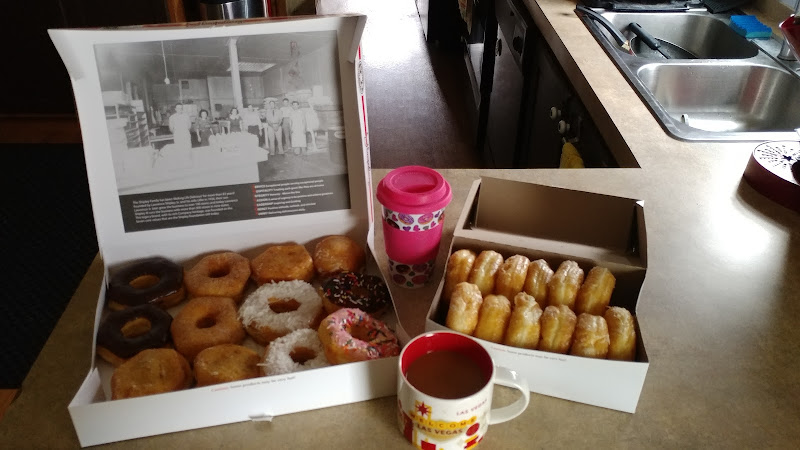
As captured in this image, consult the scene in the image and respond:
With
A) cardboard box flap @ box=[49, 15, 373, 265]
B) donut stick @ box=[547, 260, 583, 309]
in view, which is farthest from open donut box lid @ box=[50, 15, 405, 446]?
donut stick @ box=[547, 260, 583, 309]

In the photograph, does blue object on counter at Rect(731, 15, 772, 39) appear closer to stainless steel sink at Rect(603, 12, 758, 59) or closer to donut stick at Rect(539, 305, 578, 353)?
stainless steel sink at Rect(603, 12, 758, 59)

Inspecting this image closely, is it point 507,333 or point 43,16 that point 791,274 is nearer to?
point 507,333

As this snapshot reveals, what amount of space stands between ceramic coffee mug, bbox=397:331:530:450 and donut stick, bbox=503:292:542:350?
2.4 inches

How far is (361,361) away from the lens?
31.8 inches

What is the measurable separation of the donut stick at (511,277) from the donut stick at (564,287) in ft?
0.13

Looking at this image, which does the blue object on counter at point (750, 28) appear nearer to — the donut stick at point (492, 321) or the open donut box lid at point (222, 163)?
the open donut box lid at point (222, 163)

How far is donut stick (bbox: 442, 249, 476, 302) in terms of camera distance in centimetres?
92

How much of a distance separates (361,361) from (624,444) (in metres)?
0.33

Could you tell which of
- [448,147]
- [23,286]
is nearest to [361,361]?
[23,286]

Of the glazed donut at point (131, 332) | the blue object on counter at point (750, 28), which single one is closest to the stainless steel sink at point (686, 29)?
the blue object on counter at point (750, 28)

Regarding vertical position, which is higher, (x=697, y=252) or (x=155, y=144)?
(x=155, y=144)

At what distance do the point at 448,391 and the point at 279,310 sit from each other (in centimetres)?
38

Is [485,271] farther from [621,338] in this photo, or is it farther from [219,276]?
[219,276]

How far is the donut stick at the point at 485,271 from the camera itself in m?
0.92
